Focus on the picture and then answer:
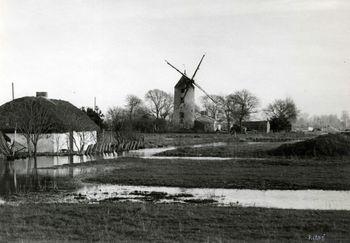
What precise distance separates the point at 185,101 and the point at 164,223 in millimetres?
80720

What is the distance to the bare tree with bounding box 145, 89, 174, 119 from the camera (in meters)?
143

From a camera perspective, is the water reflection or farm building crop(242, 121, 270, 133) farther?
farm building crop(242, 121, 270, 133)

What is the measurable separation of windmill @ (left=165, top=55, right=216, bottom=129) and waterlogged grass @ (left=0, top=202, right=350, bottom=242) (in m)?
76.5

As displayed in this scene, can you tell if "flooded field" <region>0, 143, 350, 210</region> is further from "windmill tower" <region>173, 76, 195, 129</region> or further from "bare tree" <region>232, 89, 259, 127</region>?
"bare tree" <region>232, 89, 259, 127</region>

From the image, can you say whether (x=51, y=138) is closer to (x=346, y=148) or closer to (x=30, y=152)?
(x=30, y=152)

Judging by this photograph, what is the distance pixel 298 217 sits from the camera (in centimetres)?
1285

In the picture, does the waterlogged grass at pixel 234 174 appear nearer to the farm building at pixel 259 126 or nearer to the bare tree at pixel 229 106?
the farm building at pixel 259 126

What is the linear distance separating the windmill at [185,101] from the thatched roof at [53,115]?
42624 mm

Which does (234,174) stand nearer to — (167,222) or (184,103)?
(167,222)

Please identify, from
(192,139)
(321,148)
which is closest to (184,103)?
(192,139)

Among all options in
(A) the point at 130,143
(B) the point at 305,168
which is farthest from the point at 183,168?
(A) the point at 130,143

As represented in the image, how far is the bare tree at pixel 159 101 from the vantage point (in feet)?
469

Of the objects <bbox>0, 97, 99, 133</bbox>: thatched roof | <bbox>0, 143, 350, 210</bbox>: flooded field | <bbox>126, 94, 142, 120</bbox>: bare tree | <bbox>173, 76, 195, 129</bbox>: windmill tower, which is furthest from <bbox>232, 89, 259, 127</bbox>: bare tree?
<bbox>0, 143, 350, 210</bbox>: flooded field

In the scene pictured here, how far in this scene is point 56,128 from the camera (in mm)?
42344
